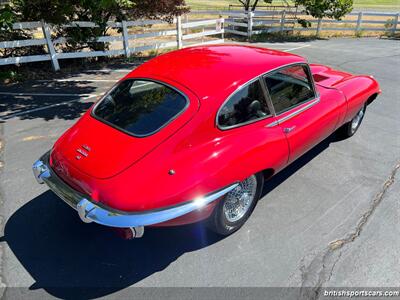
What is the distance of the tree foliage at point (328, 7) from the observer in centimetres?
1609

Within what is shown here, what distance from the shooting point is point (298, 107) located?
3768 millimetres

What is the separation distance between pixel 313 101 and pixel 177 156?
2173 mm

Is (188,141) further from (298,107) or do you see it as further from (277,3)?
(277,3)

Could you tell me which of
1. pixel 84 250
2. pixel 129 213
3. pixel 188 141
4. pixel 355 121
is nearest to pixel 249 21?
pixel 355 121

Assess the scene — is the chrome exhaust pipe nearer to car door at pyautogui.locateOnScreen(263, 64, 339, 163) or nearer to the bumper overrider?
the bumper overrider

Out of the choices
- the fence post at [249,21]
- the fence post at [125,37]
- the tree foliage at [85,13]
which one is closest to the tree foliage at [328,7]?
the fence post at [249,21]

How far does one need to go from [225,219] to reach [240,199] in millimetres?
301

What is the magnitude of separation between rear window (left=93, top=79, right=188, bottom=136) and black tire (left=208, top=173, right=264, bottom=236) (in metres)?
0.97

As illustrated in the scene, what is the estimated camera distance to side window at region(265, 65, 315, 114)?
349cm

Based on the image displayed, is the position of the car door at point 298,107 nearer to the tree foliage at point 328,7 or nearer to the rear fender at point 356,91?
the rear fender at point 356,91

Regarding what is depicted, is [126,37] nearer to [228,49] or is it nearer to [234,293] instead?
[228,49]

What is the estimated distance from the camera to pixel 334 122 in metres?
4.32

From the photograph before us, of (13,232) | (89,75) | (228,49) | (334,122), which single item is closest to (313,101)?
(334,122)

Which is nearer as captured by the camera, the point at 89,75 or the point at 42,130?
the point at 42,130
